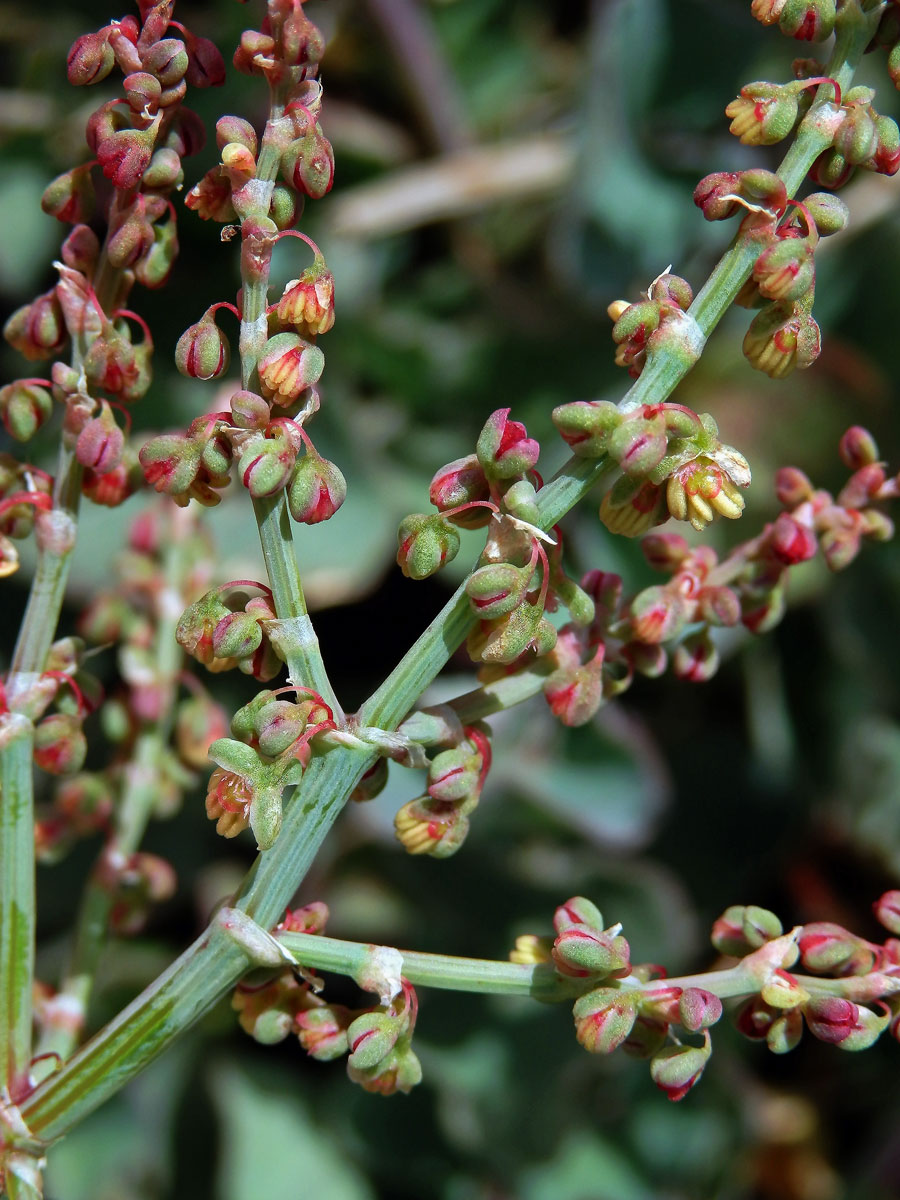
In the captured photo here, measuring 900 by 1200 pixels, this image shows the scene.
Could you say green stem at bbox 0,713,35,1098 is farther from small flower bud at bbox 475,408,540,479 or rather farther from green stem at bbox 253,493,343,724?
small flower bud at bbox 475,408,540,479

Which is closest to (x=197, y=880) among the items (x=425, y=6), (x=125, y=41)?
(x=125, y=41)

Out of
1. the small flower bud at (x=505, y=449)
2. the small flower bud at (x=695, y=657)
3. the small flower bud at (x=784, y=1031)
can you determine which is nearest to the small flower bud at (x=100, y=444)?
the small flower bud at (x=505, y=449)

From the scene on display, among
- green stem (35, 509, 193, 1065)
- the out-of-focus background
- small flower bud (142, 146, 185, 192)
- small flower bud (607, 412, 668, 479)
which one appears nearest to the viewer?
small flower bud (607, 412, 668, 479)

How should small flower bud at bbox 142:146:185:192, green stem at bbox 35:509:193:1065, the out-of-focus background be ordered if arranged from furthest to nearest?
the out-of-focus background
green stem at bbox 35:509:193:1065
small flower bud at bbox 142:146:185:192

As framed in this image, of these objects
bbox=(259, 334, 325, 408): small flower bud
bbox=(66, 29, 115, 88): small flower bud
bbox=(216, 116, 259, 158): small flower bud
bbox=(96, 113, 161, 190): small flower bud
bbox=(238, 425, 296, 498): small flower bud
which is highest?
bbox=(66, 29, 115, 88): small flower bud

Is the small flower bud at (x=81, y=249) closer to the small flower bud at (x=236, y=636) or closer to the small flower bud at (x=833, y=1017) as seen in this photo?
the small flower bud at (x=236, y=636)

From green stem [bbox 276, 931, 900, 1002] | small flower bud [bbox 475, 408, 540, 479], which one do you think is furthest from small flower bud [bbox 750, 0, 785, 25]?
green stem [bbox 276, 931, 900, 1002]

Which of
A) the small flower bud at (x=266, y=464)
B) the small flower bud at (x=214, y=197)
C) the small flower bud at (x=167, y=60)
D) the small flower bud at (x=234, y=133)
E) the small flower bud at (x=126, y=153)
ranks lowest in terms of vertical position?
the small flower bud at (x=266, y=464)
